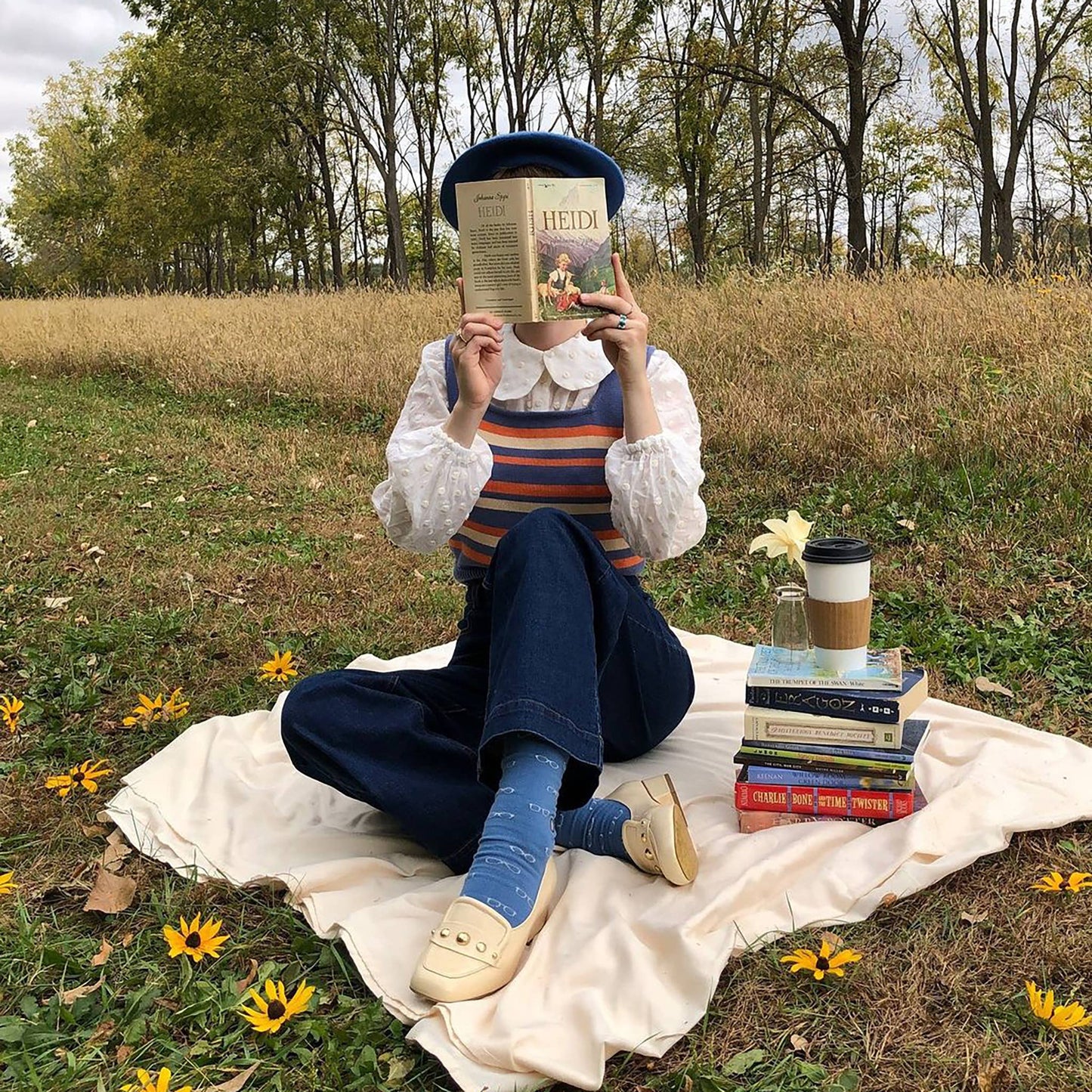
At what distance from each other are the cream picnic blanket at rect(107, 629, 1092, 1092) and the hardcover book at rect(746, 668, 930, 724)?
21 centimetres

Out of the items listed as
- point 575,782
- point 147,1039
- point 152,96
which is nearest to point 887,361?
point 575,782

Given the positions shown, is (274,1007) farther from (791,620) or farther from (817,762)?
(791,620)

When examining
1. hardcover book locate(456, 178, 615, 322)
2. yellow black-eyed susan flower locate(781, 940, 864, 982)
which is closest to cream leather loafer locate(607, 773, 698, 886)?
yellow black-eyed susan flower locate(781, 940, 864, 982)

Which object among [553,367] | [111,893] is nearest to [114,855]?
[111,893]

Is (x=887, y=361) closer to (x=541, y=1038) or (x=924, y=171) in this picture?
(x=541, y=1038)

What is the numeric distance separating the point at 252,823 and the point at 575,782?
84 cm

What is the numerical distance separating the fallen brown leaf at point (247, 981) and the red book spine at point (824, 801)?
0.96 m

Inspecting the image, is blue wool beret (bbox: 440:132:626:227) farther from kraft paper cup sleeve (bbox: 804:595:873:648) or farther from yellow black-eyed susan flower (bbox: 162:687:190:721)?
yellow black-eyed susan flower (bbox: 162:687:190:721)

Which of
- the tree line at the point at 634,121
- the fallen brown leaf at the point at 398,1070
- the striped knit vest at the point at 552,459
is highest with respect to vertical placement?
the tree line at the point at 634,121

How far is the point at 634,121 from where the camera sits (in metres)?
16.7

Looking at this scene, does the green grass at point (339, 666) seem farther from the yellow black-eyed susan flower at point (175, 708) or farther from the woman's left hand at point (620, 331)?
the woman's left hand at point (620, 331)

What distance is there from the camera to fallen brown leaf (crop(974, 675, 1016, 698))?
2.76 m

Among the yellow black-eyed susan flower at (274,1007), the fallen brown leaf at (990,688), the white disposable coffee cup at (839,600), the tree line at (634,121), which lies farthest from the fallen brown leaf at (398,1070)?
the tree line at (634,121)

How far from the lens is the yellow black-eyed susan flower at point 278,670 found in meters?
2.94
